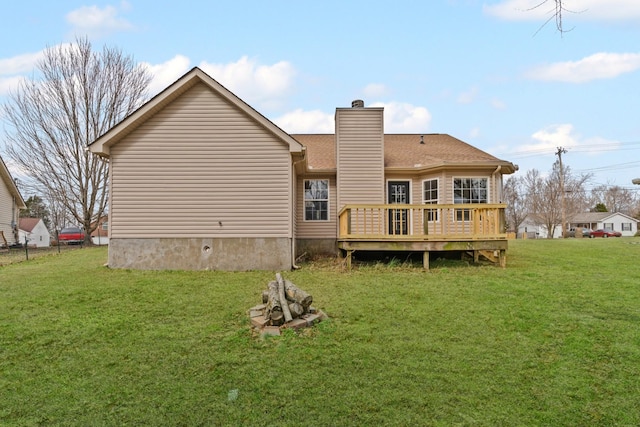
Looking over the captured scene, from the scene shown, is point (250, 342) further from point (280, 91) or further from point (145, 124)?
point (280, 91)

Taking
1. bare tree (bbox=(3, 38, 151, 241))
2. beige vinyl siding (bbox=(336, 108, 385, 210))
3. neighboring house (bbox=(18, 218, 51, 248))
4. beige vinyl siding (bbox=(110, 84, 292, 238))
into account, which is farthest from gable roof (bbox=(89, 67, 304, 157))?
neighboring house (bbox=(18, 218, 51, 248))

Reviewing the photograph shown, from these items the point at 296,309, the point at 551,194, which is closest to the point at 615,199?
the point at 551,194

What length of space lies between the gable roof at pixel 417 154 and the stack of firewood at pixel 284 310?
23.2 ft

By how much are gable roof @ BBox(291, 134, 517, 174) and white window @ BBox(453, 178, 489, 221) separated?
0.57 metres

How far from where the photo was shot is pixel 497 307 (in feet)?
19.0

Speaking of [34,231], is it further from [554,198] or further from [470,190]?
[554,198]

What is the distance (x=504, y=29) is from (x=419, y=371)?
12.6ft

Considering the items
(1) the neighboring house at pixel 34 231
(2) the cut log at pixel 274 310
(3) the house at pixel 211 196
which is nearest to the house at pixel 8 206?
(1) the neighboring house at pixel 34 231

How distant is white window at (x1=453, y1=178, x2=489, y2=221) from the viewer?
11.5 meters

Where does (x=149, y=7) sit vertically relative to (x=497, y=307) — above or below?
above

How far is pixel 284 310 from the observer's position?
494 cm

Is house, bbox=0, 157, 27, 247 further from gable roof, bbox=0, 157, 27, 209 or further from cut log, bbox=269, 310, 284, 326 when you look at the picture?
cut log, bbox=269, 310, 284, 326

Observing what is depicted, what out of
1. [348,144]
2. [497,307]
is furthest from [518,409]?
[348,144]

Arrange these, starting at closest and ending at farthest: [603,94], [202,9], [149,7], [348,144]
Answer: [603,94], [202,9], [149,7], [348,144]
